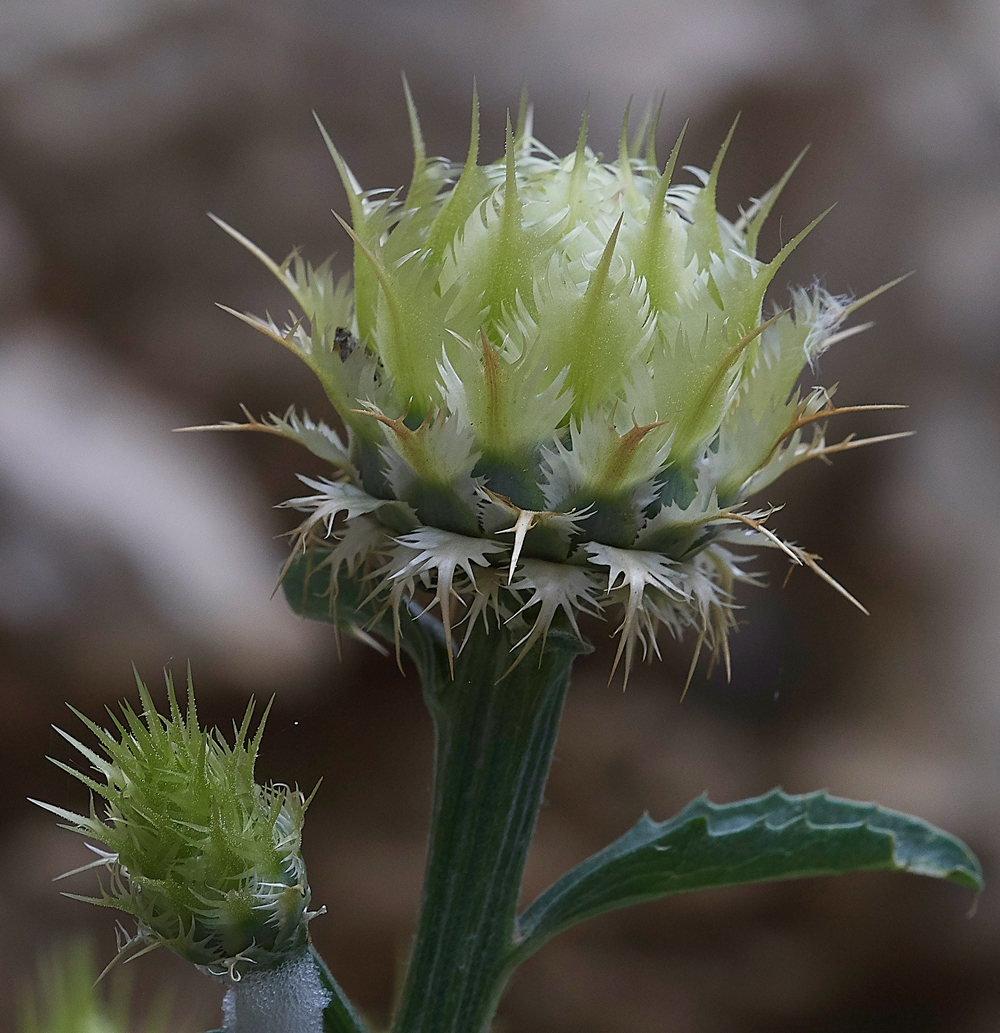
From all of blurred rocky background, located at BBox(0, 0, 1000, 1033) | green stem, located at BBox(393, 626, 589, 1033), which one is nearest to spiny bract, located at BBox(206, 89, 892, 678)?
green stem, located at BBox(393, 626, 589, 1033)

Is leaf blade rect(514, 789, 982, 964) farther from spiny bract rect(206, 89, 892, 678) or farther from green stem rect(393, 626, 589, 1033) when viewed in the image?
spiny bract rect(206, 89, 892, 678)

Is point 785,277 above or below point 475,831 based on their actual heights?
above

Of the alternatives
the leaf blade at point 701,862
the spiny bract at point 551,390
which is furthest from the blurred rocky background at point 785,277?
the spiny bract at point 551,390

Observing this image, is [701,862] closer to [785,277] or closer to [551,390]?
[551,390]

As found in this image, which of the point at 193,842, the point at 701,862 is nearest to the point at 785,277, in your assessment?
the point at 701,862

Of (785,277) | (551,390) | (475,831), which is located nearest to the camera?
(551,390)

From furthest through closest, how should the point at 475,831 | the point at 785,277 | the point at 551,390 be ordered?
the point at 785,277 → the point at 475,831 → the point at 551,390

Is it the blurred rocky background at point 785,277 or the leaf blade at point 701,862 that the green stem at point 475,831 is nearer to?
the leaf blade at point 701,862
